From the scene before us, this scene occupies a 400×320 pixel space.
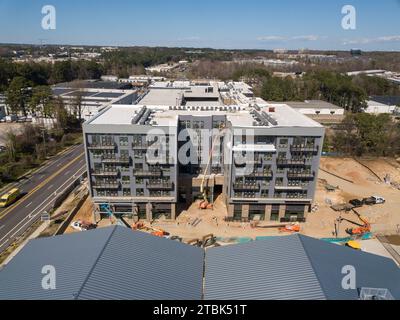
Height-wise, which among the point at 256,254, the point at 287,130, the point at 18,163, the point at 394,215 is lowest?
the point at 394,215

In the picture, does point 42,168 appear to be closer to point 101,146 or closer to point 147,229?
point 101,146

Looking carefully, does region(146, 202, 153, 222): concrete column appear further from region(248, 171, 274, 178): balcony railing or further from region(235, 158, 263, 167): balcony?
region(248, 171, 274, 178): balcony railing

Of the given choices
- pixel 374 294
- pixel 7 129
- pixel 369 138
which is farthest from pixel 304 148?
pixel 7 129

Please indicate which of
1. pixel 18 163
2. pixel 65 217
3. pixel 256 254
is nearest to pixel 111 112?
pixel 65 217

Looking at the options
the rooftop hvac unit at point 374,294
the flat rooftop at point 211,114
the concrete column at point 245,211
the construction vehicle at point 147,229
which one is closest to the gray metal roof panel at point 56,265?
the construction vehicle at point 147,229

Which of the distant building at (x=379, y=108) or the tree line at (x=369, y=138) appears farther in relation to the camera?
the distant building at (x=379, y=108)

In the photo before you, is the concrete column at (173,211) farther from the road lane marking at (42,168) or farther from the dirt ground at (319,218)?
the road lane marking at (42,168)
